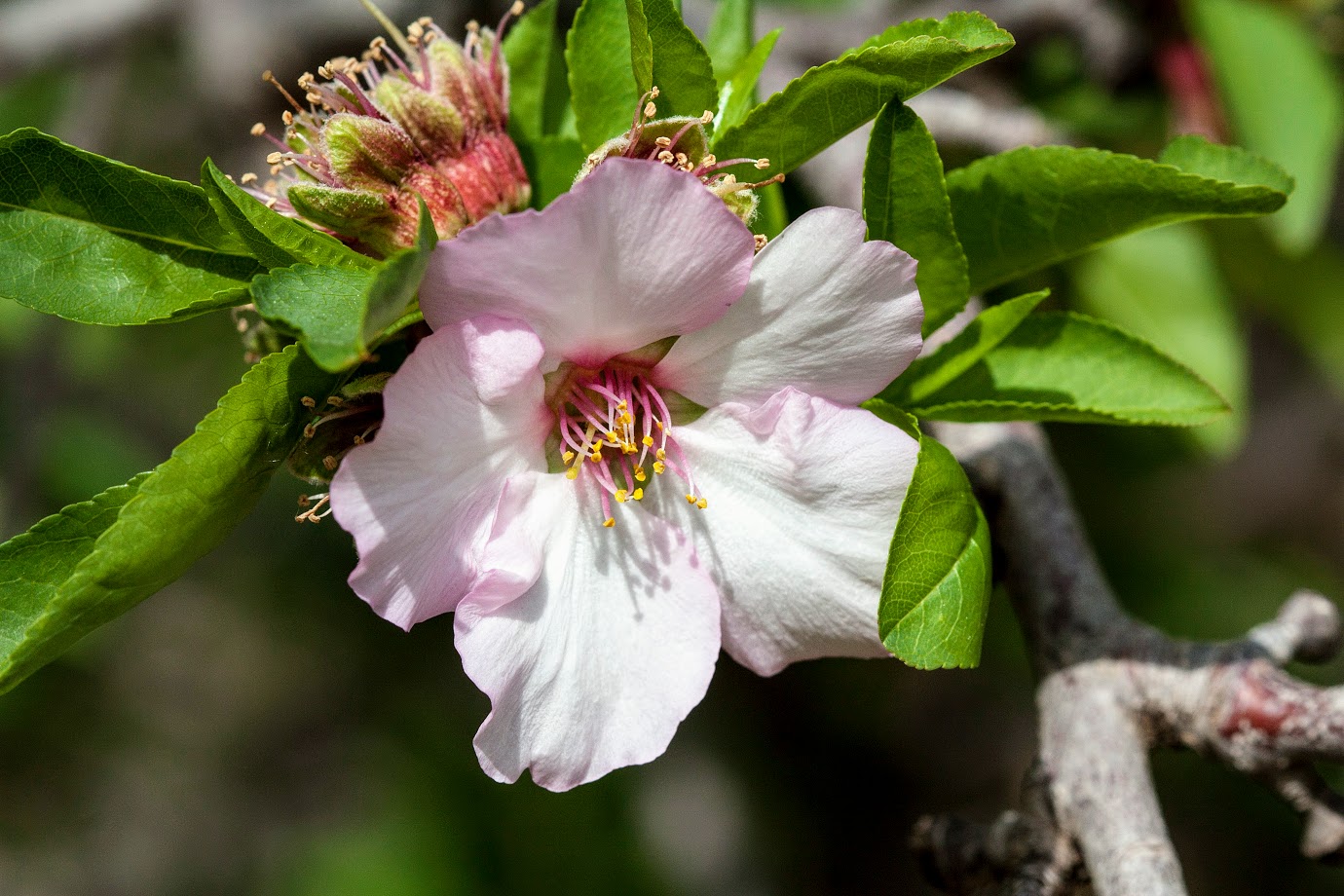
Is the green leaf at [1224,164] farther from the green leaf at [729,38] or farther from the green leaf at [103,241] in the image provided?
the green leaf at [103,241]

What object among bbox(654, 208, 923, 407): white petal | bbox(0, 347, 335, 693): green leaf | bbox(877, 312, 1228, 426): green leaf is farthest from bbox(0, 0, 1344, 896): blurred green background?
bbox(0, 347, 335, 693): green leaf

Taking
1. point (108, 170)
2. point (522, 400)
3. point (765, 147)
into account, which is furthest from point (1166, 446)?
point (108, 170)

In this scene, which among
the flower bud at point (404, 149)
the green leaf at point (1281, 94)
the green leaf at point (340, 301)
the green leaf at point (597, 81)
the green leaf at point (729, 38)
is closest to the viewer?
the green leaf at point (340, 301)

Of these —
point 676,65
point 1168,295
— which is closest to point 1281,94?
point 1168,295

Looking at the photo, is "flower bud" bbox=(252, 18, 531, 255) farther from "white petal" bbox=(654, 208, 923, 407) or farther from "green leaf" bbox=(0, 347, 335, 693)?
"white petal" bbox=(654, 208, 923, 407)

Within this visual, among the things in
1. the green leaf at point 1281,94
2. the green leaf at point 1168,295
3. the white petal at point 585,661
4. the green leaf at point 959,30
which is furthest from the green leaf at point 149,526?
the green leaf at point 1281,94
